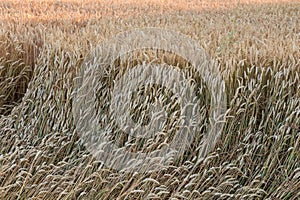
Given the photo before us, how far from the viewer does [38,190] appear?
206 centimetres

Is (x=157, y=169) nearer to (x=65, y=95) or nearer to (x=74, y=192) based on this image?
(x=74, y=192)

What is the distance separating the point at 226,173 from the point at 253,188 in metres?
0.14

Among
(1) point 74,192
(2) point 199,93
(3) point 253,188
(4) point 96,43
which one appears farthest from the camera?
(4) point 96,43


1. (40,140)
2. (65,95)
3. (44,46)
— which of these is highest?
(44,46)

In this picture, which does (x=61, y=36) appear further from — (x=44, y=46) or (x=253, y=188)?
(x=253, y=188)

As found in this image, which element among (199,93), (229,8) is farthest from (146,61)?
(229,8)

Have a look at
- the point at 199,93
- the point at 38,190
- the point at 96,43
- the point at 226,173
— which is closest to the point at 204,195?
the point at 226,173

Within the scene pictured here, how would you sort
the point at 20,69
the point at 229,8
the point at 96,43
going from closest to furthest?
the point at 96,43 → the point at 20,69 → the point at 229,8

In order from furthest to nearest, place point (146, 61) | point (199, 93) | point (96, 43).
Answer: point (96, 43) → point (146, 61) → point (199, 93)

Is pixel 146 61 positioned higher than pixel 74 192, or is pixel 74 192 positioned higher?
pixel 146 61

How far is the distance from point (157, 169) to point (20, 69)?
1391 millimetres

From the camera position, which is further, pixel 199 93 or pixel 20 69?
pixel 20 69

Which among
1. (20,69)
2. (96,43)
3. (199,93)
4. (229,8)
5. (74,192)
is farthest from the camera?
(229,8)

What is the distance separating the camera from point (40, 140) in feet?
8.41
